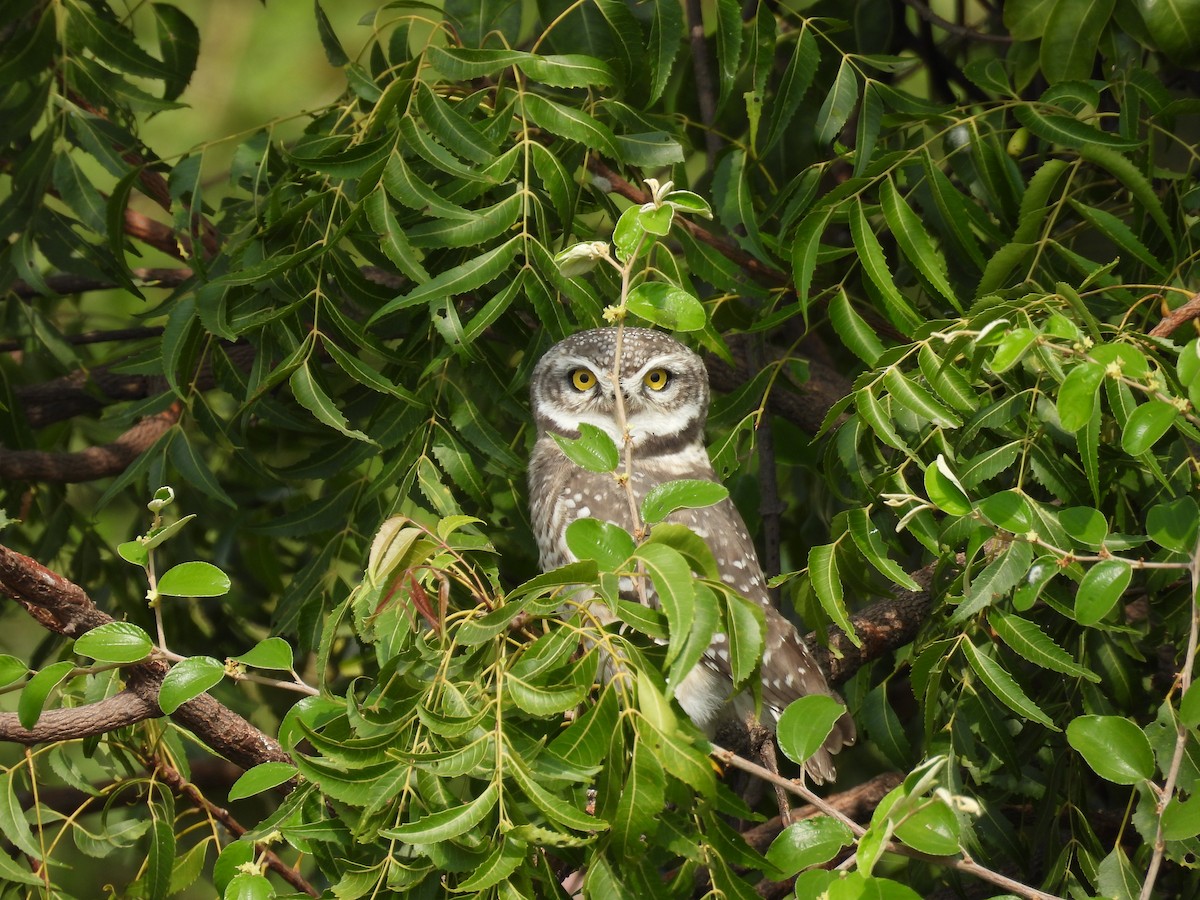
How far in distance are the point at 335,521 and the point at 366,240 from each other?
0.64 m

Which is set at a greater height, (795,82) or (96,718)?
(795,82)

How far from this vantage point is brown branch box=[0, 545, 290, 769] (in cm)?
181

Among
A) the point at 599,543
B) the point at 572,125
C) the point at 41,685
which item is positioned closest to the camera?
the point at 599,543

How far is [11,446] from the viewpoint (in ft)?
11.1

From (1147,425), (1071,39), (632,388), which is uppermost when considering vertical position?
(1071,39)

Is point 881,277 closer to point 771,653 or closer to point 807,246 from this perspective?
point 807,246

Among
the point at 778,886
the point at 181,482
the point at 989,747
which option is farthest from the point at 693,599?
the point at 181,482

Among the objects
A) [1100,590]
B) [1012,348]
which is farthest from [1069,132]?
[1100,590]

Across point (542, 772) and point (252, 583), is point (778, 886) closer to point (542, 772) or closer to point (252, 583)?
point (542, 772)

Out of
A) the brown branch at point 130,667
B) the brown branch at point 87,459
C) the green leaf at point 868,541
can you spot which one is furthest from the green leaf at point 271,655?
the brown branch at point 87,459

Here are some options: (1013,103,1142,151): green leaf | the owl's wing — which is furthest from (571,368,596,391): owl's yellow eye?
(1013,103,1142,151): green leaf

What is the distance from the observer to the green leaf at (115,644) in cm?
161

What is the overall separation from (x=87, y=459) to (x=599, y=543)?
8.06ft

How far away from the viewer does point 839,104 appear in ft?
8.55
